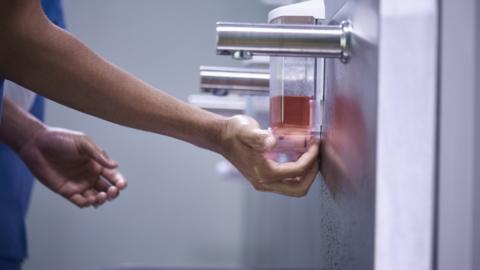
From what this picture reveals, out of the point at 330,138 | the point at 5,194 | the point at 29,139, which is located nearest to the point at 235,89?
the point at 330,138

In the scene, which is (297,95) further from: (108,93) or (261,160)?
(108,93)

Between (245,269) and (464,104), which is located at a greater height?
(464,104)

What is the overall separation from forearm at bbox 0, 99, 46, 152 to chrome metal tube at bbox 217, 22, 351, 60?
635 mm

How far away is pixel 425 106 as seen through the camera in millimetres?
303

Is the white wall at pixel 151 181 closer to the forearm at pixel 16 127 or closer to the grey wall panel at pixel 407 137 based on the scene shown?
the forearm at pixel 16 127

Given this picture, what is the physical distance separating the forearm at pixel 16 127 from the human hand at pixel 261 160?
0.53 meters

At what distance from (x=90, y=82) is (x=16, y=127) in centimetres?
48

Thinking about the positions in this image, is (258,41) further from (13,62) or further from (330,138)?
(13,62)

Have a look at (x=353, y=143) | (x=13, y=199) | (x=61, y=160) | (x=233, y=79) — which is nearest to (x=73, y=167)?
(x=61, y=160)

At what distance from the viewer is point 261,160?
0.50m

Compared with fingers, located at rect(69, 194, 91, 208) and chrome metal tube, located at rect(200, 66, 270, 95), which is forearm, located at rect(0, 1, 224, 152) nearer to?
chrome metal tube, located at rect(200, 66, 270, 95)

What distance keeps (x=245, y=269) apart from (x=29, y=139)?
46.7 inches

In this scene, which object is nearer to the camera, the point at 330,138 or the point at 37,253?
the point at 330,138

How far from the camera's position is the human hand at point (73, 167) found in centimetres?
90
